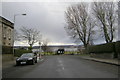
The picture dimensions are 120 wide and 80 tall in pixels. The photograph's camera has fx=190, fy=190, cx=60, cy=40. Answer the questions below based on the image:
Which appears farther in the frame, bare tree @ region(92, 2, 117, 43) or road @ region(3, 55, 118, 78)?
bare tree @ region(92, 2, 117, 43)

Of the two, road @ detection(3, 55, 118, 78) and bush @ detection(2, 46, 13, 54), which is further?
bush @ detection(2, 46, 13, 54)

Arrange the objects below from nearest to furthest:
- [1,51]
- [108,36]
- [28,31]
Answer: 1. [1,51]
2. [108,36]
3. [28,31]

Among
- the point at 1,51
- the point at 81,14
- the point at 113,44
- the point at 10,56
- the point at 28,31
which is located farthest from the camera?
the point at 28,31

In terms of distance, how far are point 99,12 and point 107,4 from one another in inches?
96.2

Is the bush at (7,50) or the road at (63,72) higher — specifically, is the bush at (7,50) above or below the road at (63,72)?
above

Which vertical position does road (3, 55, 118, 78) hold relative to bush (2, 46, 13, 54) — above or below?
below

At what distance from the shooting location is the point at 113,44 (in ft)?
97.4

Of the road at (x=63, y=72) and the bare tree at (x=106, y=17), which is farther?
the bare tree at (x=106, y=17)

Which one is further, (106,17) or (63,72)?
(106,17)

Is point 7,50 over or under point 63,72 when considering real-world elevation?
over

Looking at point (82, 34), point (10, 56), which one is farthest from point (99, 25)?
point (10, 56)

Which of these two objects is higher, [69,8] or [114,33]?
[69,8]

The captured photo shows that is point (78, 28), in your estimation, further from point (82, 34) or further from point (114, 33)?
point (114, 33)

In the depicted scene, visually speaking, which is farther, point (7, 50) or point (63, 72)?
point (7, 50)
